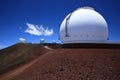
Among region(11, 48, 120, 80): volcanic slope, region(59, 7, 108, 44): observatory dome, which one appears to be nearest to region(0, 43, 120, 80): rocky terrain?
region(11, 48, 120, 80): volcanic slope

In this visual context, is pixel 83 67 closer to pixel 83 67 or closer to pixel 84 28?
pixel 83 67

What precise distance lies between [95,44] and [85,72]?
377 inches

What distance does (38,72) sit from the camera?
55.5 feet

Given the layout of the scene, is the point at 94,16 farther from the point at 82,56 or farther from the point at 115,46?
the point at 82,56

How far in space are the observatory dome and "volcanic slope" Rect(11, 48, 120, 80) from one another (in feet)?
13.8

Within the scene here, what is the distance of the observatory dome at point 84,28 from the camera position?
23.2 metres

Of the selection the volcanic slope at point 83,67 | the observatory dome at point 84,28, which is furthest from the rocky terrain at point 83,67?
the observatory dome at point 84,28

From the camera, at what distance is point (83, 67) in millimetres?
15258

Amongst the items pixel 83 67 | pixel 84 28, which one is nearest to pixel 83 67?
pixel 83 67

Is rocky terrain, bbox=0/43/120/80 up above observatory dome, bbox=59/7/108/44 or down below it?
below

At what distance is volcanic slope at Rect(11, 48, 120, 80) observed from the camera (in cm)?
1359

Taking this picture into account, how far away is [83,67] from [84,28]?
29.6ft

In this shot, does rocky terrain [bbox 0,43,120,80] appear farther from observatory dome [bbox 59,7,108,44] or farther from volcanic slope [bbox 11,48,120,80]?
observatory dome [bbox 59,7,108,44]

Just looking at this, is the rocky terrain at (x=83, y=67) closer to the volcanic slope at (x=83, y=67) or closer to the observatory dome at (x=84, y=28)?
the volcanic slope at (x=83, y=67)
